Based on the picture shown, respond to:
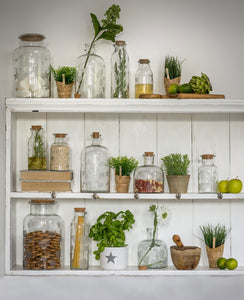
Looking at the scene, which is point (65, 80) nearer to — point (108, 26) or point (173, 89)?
point (108, 26)

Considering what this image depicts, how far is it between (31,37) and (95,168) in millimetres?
648

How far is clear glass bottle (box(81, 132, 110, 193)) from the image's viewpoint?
6.71 ft

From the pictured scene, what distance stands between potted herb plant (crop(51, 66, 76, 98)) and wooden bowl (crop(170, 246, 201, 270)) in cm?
84

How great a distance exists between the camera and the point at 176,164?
2055mm

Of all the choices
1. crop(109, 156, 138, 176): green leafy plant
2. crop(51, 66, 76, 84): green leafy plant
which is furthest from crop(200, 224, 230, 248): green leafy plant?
crop(51, 66, 76, 84): green leafy plant

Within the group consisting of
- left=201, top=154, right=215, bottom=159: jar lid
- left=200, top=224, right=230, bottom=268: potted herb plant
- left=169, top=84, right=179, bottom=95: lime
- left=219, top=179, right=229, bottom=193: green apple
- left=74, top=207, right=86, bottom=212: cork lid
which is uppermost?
left=169, top=84, right=179, bottom=95: lime

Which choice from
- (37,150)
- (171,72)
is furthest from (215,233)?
(37,150)

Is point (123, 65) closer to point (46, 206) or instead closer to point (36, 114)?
point (36, 114)

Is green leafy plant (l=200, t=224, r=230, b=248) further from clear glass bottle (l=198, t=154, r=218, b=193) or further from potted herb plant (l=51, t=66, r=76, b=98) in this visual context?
potted herb plant (l=51, t=66, r=76, b=98)

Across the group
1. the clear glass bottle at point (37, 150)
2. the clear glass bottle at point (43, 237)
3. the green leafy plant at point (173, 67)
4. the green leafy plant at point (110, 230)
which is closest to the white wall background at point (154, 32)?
the green leafy plant at point (173, 67)

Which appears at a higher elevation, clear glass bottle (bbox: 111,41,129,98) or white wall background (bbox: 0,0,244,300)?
white wall background (bbox: 0,0,244,300)

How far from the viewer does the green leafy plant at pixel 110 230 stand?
2.00m

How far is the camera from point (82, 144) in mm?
2170

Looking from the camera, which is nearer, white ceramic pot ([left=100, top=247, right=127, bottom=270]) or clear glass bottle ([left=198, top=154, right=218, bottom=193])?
white ceramic pot ([left=100, top=247, right=127, bottom=270])
